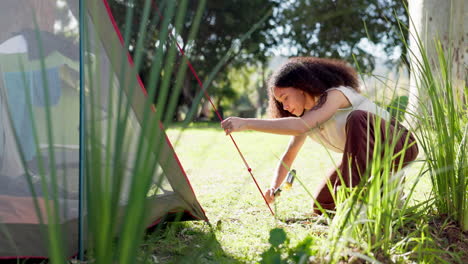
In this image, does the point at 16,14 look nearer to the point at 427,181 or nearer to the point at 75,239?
the point at 75,239

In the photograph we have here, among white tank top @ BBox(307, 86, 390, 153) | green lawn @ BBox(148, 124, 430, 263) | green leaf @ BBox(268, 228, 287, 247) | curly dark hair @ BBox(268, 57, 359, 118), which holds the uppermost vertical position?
curly dark hair @ BBox(268, 57, 359, 118)

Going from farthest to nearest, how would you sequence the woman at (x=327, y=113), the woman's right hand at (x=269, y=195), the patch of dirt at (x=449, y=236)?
the woman's right hand at (x=269, y=195) → the woman at (x=327, y=113) → the patch of dirt at (x=449, y=236)

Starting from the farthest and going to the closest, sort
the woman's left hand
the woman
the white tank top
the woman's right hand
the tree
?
1. the tree
2. the woman's right hand
3. the white tank top
4. the woman
5. the woman's left hand

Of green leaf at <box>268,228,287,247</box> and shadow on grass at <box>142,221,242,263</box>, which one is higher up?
green leaf at <box>268,228,287,247</box>

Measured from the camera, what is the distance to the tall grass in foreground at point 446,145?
5.03ft

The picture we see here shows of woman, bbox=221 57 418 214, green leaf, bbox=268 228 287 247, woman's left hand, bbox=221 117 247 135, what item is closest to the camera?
green leaf, bbox=268 228 287 247

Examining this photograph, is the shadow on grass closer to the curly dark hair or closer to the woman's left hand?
the woman's left hand

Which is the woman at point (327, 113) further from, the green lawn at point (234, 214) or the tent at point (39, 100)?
the tent at point (39, 100)

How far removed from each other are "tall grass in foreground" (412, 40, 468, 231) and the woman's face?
594 mm

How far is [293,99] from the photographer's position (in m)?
2.16

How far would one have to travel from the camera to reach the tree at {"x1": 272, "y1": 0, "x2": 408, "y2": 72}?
42.2ft

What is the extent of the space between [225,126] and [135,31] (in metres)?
10.7

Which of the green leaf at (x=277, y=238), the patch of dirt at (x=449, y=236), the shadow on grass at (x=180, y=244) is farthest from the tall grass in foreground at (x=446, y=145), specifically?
the shadow on grass at (x=180, y=244)

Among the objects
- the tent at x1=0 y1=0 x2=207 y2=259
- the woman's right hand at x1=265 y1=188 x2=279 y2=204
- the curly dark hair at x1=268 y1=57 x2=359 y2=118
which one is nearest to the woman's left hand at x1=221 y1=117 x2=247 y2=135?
the tent at x1=0 y1=0 x2=207 y2=259
